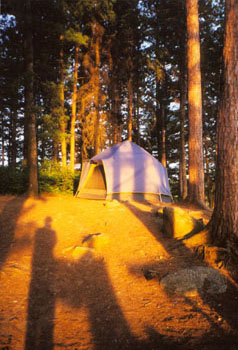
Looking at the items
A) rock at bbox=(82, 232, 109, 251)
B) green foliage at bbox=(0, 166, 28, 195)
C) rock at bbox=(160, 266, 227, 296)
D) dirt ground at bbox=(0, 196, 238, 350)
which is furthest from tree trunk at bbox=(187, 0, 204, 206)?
green foliage at bbox=(0, 166, 28, 195)

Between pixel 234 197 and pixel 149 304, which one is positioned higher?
pixel 234 197

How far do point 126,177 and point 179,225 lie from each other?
608 cm

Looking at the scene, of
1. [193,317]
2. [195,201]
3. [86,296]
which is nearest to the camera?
[193,317]

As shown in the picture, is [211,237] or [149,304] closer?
[149,304]

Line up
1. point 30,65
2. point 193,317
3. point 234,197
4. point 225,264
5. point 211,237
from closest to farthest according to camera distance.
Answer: point 193,317 → point 225,264 → point 234,197 → point 211,237 → point 30,65

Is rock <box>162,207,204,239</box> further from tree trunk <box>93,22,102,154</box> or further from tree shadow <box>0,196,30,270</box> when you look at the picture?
tree trunk <box>93,22,102,154</box>

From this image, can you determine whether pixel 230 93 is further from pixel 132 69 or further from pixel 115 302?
pixel 132 69

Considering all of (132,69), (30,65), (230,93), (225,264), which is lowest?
(225,264)

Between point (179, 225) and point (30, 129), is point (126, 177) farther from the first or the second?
point (179, 225)

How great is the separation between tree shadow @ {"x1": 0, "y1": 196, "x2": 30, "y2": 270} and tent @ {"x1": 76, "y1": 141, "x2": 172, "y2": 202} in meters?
4.02

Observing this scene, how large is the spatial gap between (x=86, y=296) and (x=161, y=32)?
17.7 metres

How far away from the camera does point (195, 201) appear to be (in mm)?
8688

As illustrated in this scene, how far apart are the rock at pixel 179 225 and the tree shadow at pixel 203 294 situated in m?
0.18

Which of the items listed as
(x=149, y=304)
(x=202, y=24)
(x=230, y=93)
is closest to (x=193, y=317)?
(x=149, y=304)
